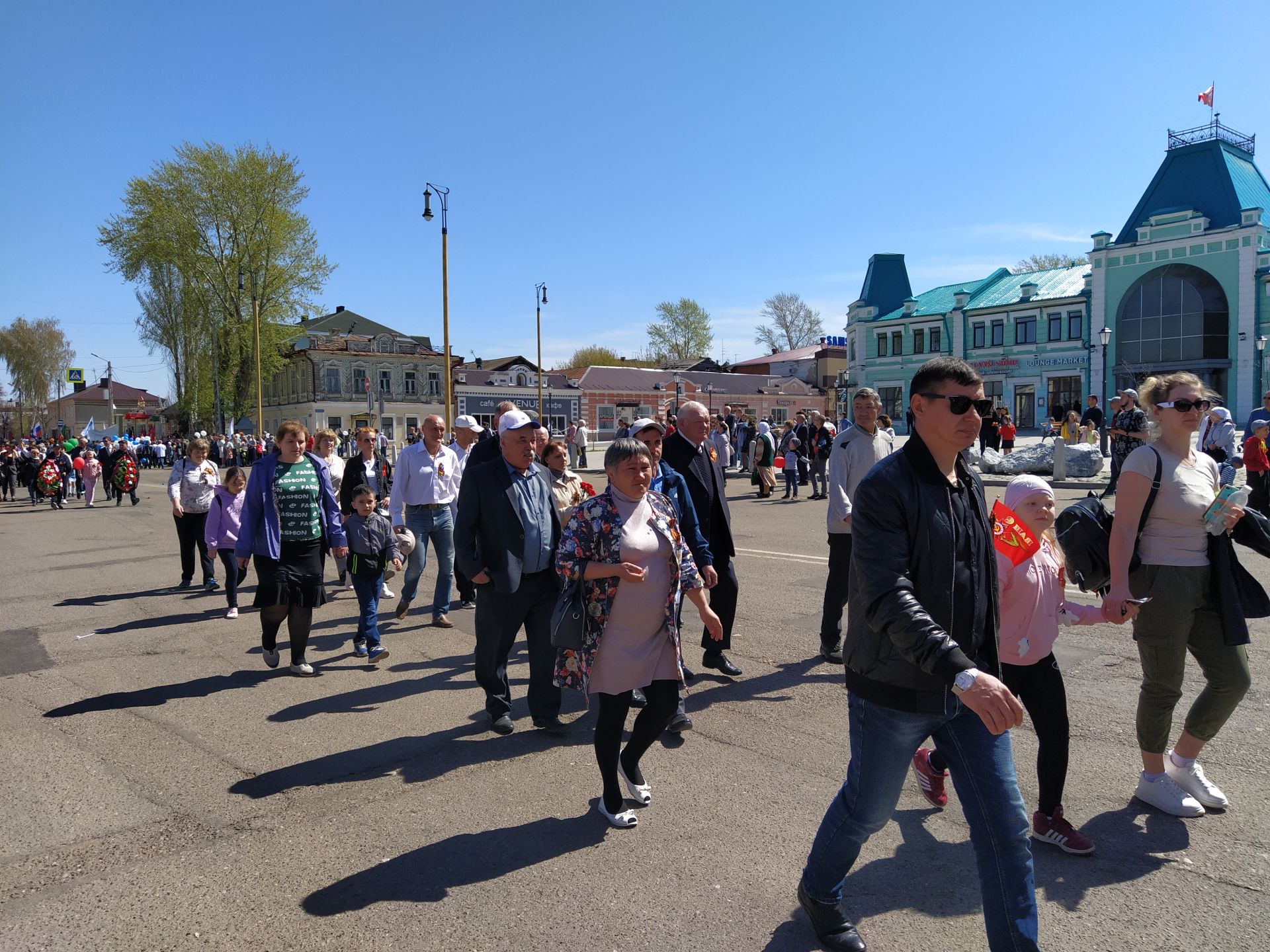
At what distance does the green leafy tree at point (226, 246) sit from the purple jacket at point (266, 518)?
40697mm

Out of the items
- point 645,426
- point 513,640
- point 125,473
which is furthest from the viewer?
point 125,473

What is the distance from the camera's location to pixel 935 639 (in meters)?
2.35

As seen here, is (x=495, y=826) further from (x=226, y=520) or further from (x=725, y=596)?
(x=226, y=520)

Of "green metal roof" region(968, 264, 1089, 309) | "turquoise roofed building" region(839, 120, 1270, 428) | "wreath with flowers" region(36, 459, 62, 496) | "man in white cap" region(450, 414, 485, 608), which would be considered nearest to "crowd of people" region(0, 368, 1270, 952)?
"man in white cap" region(450, 414, 485, 608)

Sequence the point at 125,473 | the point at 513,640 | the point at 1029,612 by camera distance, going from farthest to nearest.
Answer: the point at 125,473 → the point at 513,640 → the point at 1029,612

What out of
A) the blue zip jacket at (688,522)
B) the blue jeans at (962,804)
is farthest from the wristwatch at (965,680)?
the blue zip jacket at (688,522)

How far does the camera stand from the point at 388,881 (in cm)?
337

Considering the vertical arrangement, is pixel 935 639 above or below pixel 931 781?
above

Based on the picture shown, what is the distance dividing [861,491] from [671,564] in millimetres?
1521

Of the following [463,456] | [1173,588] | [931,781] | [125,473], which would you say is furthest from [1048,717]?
[125,473]

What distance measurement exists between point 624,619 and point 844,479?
2912mm

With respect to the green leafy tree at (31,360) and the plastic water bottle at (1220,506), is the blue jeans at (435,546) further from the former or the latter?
the green leafy tree at (31,360)

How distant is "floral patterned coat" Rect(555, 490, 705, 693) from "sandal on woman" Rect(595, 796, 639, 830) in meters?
0.57

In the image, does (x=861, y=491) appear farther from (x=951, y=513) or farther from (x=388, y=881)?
(x=388, y=881)
